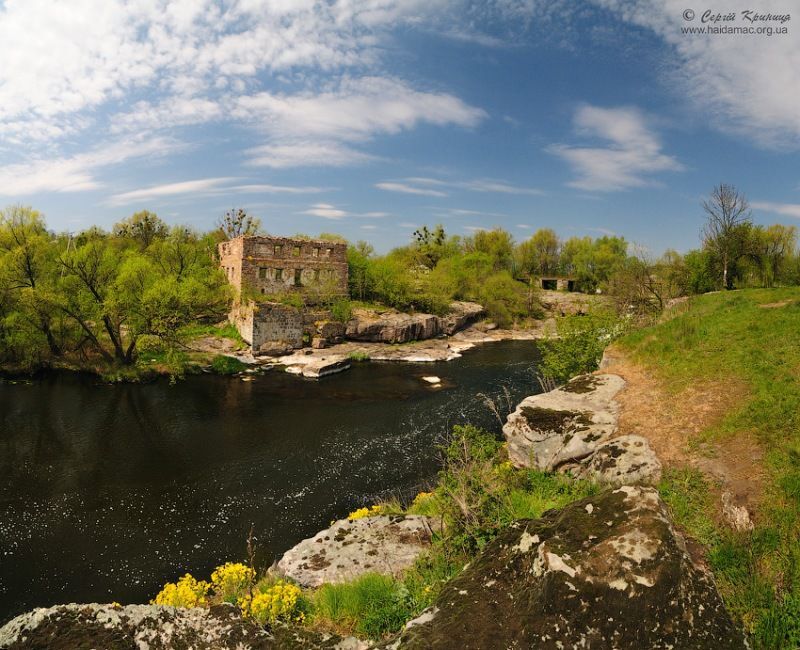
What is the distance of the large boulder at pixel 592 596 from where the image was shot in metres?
3.24

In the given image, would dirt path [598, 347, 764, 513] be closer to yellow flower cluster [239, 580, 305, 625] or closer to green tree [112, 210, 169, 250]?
yellow flower cluster [239, 580, 305, 625]

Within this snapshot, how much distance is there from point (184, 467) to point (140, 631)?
1431 centimetres

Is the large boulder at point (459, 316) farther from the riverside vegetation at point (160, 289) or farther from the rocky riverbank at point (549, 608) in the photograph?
the rocky riverbank at point (549, 608)

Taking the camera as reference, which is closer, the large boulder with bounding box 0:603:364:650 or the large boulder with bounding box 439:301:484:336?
the large boulder with bounding box 0:603:364:650

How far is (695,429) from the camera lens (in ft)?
30.5

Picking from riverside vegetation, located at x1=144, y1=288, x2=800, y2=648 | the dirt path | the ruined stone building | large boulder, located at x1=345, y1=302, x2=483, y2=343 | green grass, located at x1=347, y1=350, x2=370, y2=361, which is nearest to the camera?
riverside vegetation, located at x1=144, y1=288, x2=800, y2=648

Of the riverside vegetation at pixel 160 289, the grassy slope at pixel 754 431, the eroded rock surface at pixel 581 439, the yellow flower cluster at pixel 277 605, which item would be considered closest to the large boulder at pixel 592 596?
the grassy slope at pixel 754 431

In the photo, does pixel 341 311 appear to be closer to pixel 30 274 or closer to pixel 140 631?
pixel 30 274

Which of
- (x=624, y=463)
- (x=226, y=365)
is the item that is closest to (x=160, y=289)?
(x=226, y=365)

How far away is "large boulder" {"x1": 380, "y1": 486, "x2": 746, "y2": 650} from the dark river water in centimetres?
971

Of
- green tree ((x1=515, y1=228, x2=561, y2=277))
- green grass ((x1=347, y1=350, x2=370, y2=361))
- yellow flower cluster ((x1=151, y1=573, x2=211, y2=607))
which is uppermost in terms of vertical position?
green tree ((x1=515, y1=228, x2=561, y2=277))

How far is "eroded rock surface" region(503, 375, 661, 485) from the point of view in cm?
867

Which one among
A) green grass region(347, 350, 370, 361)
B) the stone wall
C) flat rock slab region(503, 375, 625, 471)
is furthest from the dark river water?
green grass region(347, 350, 370, 361)

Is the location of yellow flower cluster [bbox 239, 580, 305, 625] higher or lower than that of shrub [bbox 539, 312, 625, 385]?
lower
